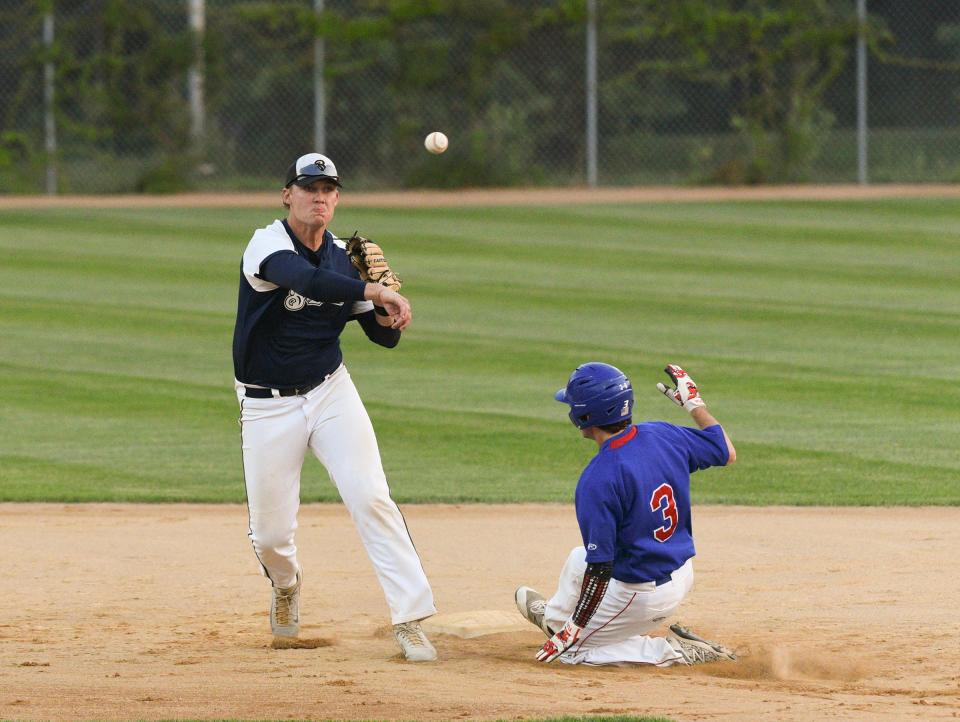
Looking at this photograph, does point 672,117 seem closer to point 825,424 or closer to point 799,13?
point 799,13

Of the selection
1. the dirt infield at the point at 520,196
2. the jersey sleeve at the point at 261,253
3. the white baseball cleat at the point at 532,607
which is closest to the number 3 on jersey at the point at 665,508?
the white baseball cleat at the point at 532,607

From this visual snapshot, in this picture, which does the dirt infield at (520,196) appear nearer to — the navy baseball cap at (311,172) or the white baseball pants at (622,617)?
the navy baseball cap at (311,172)

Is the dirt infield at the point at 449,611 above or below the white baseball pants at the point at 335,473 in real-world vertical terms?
below

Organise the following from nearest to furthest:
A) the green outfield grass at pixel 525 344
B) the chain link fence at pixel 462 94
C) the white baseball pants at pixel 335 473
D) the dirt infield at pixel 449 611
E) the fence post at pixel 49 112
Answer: the dirt infield at pixel 449 611
the white baseball pants at pixel 335 473
the green outfield grass at pixel 525 344
the fence post at pixel 49 112
the chain link fence at pixel 462 94

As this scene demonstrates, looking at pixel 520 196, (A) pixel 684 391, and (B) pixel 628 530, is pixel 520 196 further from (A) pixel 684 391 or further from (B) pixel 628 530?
(B) pixel 628 530

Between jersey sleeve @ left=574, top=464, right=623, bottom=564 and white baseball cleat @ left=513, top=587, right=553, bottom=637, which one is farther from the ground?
jersey sleeve @ left=574, top=464, right=623, bottom=564

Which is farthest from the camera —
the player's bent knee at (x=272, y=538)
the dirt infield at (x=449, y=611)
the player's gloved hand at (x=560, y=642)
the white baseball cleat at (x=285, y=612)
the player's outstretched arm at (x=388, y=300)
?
the white baseball cleat at (x=285, y=612)

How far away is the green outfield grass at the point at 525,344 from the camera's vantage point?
31.1ft

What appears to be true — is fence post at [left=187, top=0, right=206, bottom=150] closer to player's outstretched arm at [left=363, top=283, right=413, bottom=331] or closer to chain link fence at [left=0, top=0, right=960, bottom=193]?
chain link fence at [left=0, top=0, right=960, bottom=193]

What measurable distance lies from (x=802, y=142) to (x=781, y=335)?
9.44m

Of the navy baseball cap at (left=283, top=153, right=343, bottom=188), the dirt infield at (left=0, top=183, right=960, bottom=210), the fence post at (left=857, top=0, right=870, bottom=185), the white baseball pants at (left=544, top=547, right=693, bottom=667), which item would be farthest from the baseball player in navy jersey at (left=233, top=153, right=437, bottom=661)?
the fence post at (left=857, top=0, right=870, bottom=185)

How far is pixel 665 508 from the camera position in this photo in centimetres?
547

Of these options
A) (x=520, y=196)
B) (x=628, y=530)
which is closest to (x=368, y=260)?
(x=628, y=530)

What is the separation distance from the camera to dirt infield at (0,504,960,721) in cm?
509
